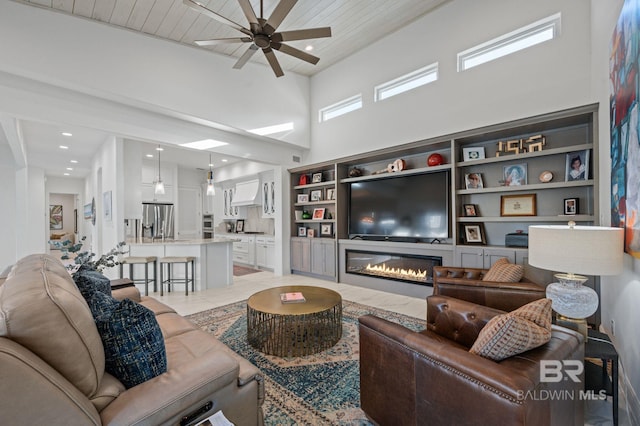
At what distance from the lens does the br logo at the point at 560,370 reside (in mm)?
1177

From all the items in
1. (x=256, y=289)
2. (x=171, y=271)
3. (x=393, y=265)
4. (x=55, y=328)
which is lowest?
(x=256, y=289)

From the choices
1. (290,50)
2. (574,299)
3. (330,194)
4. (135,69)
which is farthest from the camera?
(330,194)

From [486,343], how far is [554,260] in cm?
99

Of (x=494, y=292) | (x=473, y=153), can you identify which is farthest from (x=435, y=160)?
(x=494, y=292)

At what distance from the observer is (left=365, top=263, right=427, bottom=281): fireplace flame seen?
4.55 m

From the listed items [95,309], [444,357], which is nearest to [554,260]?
[444,357]

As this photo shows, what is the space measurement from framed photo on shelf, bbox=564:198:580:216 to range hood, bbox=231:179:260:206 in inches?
253

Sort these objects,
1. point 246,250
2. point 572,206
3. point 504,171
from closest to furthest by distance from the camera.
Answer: point 572,206, point 504,171, point 246,250

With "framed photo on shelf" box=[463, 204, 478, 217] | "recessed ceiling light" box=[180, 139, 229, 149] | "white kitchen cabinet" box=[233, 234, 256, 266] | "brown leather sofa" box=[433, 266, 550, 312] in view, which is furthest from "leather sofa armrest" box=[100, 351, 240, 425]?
"white kitchen cabinet" box=[233, 234, 256, 266]

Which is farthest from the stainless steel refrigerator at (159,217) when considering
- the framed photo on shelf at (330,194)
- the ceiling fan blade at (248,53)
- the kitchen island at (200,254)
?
the ceiling fan blade at (248,53)

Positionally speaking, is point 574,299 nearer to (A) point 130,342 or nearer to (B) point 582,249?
(B) point 582,249

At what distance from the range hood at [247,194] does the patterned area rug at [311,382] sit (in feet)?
16.1

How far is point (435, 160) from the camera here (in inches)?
171

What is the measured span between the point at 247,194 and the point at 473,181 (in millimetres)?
5853
